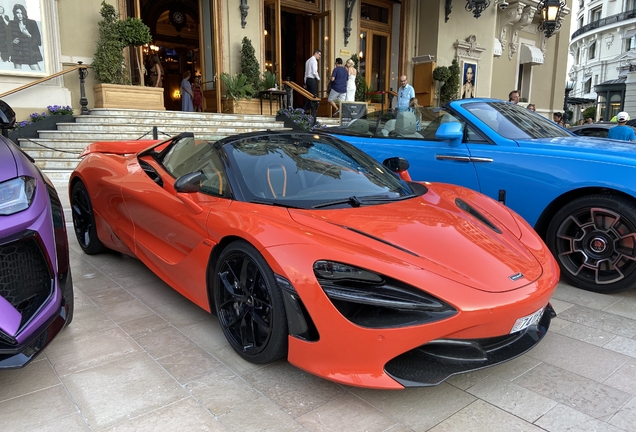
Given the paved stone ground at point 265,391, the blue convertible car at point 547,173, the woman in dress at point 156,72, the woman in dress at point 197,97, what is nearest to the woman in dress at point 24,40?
the woman in dress at point 156,72

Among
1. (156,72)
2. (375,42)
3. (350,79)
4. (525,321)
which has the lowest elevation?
(525,321)

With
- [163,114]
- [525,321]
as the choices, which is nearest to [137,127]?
[163,114]

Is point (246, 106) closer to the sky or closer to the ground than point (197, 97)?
closer to the ground

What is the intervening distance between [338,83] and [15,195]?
10940 mm

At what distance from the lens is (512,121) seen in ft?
14.4

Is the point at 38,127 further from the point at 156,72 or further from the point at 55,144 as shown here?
the point at 156,72

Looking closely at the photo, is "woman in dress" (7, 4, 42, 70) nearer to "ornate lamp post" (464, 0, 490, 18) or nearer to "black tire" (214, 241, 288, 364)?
"black tire" (214, 241, 288, 364)

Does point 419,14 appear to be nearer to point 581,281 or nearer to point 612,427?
point 581,281

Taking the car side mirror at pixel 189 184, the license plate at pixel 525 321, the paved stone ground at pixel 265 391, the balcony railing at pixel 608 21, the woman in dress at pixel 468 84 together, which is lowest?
the paved stone ground at pixel 265 391

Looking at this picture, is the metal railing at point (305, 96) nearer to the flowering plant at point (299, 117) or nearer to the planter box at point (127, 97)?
the flowering plant at point (299, 117)

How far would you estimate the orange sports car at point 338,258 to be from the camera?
6.49 feet

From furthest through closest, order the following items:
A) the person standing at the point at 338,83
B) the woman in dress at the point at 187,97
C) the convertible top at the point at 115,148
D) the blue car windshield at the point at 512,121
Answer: the woman in dress at the point at 187,97, the person standing at the point at 338,83, the convertible top at the point at 115,148, the blue car windshield at the point at 512,121

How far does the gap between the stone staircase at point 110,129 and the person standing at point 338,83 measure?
1.83m

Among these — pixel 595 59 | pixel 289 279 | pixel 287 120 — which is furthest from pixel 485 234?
pixel 595 59
